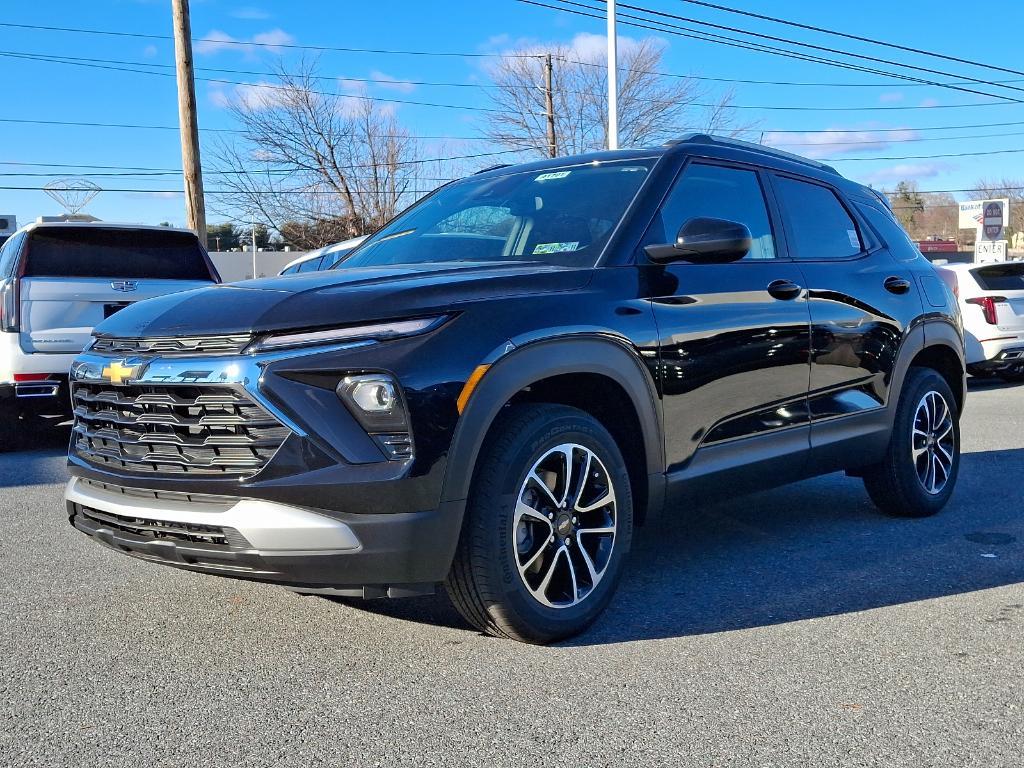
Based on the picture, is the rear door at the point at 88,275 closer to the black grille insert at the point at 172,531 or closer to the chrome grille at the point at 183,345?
the chrome grille at the point at 183,345

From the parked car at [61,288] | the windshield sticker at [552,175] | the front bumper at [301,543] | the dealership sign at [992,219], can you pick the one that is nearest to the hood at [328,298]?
the front bumper at [301,543]

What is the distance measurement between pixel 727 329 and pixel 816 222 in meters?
1.32

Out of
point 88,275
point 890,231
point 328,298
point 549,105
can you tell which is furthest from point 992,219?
point 328,298

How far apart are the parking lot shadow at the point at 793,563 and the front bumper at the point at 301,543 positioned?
0.74 metres

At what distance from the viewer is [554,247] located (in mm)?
4250

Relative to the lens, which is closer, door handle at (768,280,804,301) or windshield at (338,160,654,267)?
windshield at (338,160,654,267)

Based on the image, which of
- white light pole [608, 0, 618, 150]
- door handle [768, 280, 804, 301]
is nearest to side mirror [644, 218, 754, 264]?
door handle [768, 280, 804, 301]

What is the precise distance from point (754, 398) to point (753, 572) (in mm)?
806

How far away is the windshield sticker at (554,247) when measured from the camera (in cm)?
420

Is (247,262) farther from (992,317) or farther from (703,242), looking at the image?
(703,242)

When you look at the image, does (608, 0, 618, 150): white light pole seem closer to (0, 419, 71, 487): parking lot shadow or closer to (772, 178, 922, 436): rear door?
(0, 419, 71, 487): parking lot shadow

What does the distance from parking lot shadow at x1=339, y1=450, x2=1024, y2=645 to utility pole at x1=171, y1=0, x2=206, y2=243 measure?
39.3ft

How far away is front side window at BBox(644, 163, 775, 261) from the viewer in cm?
438

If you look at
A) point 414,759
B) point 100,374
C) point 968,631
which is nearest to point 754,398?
point 968,631
